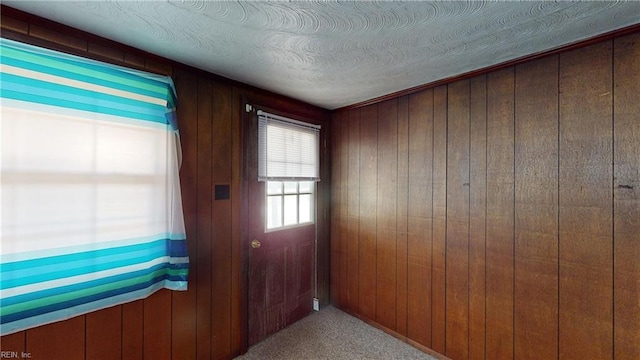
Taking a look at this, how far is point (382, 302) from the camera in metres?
2.53

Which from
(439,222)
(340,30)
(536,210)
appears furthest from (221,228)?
(536,210)

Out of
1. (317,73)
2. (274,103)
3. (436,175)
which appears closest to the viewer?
(317,73)

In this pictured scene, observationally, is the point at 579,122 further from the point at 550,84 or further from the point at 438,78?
the point at 438,78

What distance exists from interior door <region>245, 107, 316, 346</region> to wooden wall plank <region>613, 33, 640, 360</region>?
223cm

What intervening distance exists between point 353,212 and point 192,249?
1.59 m

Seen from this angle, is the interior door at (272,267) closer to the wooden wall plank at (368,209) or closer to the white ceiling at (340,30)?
the wooden wall plank at (368,209)

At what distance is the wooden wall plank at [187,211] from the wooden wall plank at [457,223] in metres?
1.94

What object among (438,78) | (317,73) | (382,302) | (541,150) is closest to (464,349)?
(382,302)

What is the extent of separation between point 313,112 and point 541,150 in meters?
1.95

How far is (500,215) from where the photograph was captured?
1836 millimetres

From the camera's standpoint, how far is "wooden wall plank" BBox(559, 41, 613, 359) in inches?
57.7

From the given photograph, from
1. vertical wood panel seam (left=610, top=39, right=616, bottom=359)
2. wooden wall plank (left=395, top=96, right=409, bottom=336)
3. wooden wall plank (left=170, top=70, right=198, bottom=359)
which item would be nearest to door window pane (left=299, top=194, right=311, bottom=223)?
wooden wall plank (left=395, top=96, right=409, bottom=336)

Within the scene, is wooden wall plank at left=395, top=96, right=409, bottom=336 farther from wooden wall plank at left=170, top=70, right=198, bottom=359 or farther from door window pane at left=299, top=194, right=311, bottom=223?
wooden wall plank at left=170, top=70, right=198, bottom=359

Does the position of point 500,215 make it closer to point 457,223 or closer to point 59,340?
point 457,223
